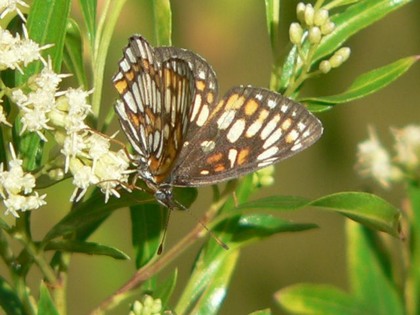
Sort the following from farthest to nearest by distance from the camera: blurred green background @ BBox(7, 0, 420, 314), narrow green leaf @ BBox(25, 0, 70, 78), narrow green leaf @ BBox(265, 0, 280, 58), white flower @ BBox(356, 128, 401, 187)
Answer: blurred green background @ BBox(7, 0, 420, 314)
white flower @ BBox(356, 128, 401, 187)
narrow green leaf @ BBox(265, 0, 280, 58)
narrow green leaf @ BBox(25, 0, 70, 78)

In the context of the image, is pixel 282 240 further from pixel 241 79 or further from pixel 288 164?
pixel 241 79

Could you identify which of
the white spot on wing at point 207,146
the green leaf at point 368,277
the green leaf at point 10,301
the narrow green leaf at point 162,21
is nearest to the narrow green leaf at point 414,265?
the green leaf at point 368,277

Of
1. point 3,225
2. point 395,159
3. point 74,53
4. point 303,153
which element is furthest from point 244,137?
point 303,153

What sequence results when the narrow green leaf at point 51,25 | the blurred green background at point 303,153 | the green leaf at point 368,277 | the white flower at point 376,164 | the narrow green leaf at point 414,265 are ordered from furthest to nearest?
1. the blurred green background at point 303,153
2. the white flower at point 376,164
3. the green leaf at point 368,277
4. the narrow green leaf at point 414,265
5. the narrow green leaf at point 51,25

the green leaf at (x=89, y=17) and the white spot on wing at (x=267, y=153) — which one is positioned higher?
the green leaf at (x=89, y=17)

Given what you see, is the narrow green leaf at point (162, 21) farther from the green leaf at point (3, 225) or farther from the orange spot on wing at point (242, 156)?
the green leaf at point (3, 225)

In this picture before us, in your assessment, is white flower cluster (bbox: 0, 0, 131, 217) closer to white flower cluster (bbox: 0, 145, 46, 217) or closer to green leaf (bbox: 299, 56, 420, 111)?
white flower cluster (bbox: 0, 145, 46, 217)

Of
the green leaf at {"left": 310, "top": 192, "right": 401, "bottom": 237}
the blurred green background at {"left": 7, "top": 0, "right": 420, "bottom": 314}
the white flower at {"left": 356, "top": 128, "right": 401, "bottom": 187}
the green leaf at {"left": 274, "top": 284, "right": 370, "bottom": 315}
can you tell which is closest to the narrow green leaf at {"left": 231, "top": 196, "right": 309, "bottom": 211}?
the green leaf at {"left": 310, "top": 192, "right": 401, "bottom": 237}
